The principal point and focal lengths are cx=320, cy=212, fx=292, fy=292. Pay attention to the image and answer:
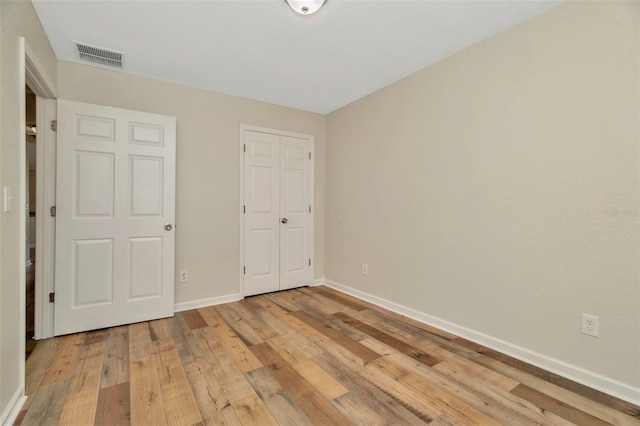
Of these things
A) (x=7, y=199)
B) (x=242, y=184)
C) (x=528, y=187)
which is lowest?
(x=7, y=199)

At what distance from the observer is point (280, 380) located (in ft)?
6.12

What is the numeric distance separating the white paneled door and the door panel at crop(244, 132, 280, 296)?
0.88 m

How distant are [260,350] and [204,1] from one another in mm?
2474

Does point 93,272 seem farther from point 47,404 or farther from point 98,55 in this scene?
point 98,55

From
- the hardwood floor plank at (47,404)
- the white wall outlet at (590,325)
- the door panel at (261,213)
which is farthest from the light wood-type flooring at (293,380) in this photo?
the door panel at (261,213)

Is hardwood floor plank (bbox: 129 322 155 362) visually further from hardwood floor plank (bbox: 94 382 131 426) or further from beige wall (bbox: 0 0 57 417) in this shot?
beige wall (bbox: 0 0 57 417)

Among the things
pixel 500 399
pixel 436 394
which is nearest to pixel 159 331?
pixel 436 394

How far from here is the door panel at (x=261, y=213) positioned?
11.8 ft

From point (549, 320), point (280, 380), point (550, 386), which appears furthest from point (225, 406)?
point (549, 320)

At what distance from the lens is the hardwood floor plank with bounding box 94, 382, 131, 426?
1.51 metres

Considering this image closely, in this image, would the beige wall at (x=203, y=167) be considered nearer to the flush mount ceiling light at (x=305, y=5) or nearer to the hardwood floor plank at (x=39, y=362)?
the hardwood floor plank at (x=39, y=362)

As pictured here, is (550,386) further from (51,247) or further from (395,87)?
(51,247)

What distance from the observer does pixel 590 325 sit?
72.0 inches

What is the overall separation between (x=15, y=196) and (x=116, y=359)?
A: 1.28 metres
